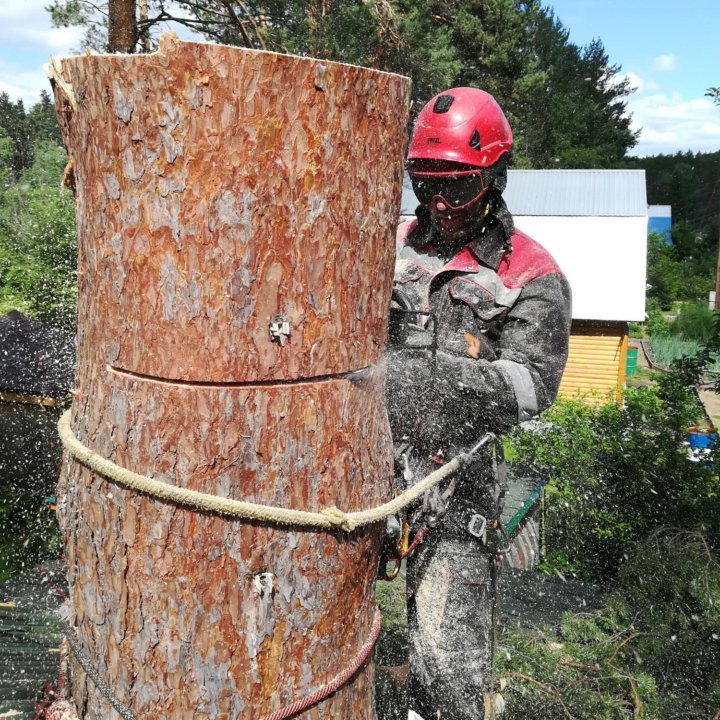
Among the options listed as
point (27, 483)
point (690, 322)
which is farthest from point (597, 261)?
point (27, 483)

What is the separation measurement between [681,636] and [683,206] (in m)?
55.9

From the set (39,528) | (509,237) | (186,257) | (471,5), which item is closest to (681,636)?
(509,237)

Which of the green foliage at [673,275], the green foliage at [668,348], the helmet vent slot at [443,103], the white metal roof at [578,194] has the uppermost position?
the white metal roof at [578,194]

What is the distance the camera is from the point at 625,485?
6.74 m

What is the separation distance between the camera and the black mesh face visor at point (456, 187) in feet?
9.49

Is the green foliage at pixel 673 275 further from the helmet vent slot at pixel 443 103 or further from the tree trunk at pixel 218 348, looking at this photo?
the tree trunk at pixel 218 348

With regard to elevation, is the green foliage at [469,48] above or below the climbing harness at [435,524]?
above

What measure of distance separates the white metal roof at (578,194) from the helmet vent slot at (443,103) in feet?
44.3

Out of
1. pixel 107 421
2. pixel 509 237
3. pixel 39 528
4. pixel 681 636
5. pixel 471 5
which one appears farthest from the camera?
pixel 471 5

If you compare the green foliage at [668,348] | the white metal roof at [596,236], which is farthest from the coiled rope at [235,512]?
the green foliage at [668,348]

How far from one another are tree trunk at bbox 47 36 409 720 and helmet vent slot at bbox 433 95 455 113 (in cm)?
136

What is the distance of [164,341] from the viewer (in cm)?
149

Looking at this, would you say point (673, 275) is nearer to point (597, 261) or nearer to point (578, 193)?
point (578, 193)

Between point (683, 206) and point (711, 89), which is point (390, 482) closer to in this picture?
point (711, 89)
